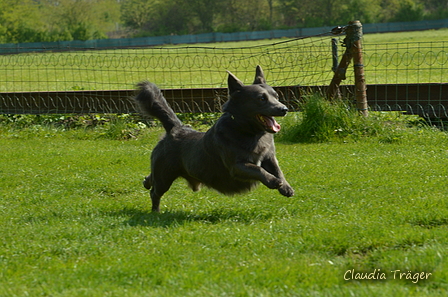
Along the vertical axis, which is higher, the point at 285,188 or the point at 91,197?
the point at 285,188

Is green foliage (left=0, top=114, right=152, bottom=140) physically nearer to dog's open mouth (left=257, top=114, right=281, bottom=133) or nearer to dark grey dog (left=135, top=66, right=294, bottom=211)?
dark grey dog (left=135, top=66, right=294, bottom=211)

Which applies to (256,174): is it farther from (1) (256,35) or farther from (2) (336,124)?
(1) (256,35)

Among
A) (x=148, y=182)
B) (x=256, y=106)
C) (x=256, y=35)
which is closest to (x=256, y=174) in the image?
(x=256, y=106)

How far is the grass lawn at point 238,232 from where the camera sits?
3.81m

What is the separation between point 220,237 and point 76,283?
1.38 meters

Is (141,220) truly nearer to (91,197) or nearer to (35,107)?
(91,197)

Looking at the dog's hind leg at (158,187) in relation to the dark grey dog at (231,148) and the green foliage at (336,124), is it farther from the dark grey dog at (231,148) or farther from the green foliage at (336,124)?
the green foliage at (336,124)

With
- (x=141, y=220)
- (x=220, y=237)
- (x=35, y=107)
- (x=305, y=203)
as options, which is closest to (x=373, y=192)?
(x=305, y=203)

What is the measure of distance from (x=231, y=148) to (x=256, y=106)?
49 centimetres

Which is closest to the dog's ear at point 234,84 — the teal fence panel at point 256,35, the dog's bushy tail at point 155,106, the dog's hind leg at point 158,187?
the dog's bushy tail at point 155,106

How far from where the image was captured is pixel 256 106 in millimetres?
5500

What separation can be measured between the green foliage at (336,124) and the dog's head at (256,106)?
423 cm

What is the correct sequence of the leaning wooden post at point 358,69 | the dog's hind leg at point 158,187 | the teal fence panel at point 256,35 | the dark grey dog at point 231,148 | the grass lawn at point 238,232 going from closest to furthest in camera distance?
the grass lawn at point 238,232, the dark grey dog at point 231,148, the dog's hind leg at point 158,187, the leaning wooden post at point 358,69, the teal fence panel at point 256,35

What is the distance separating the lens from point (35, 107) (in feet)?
44.0
